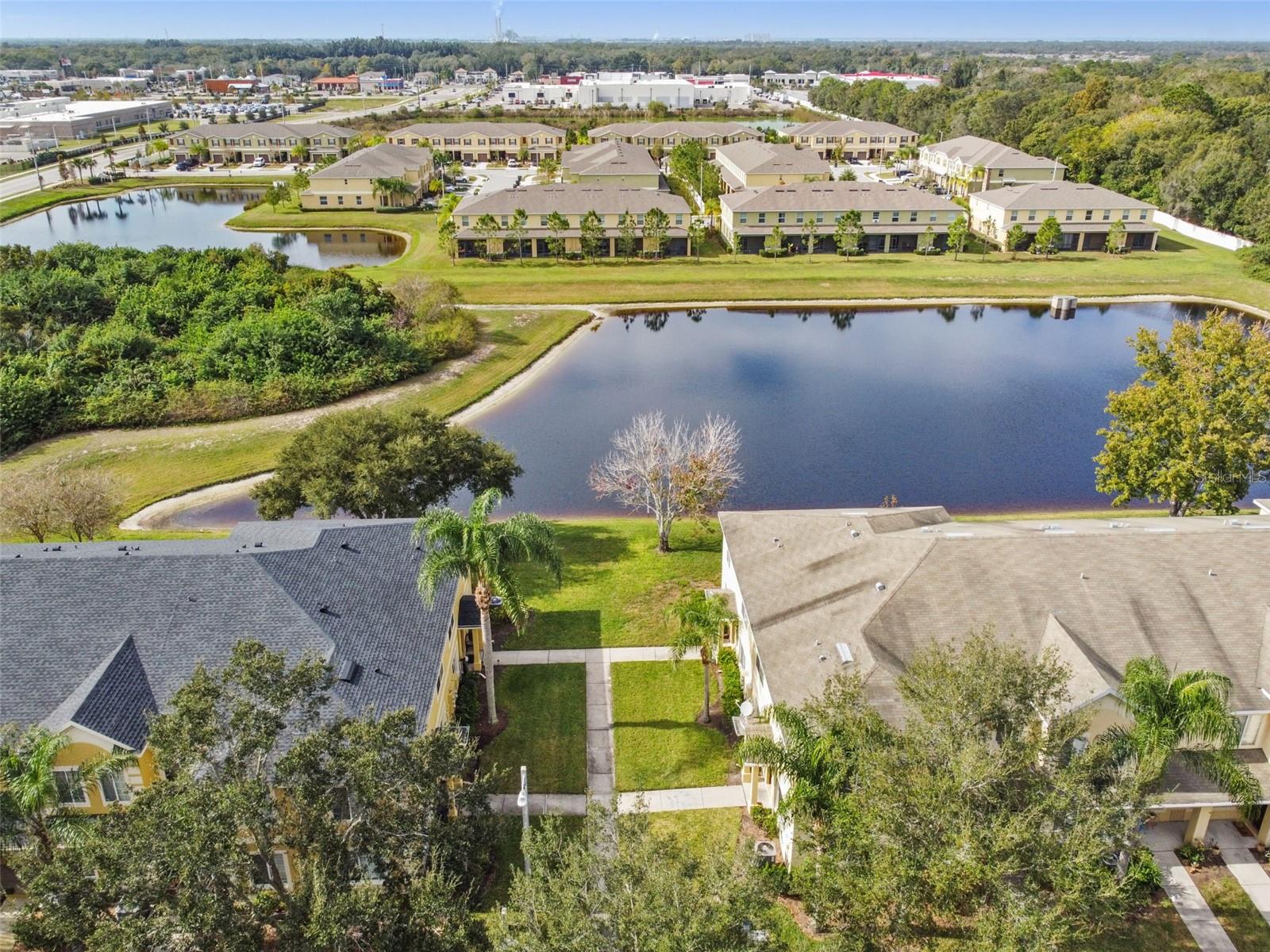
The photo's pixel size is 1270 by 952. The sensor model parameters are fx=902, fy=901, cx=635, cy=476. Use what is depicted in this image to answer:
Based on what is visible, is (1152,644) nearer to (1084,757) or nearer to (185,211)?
(1084,757)

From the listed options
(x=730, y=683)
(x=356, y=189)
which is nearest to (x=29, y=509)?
(x=730, y=683)

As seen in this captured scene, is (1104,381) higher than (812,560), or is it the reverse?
(812,560)

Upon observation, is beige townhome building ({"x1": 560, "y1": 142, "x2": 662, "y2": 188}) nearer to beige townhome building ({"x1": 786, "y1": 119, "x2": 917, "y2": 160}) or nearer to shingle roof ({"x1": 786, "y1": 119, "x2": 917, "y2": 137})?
beige townhome building ({"x1": 786, "y1": 119, "x2": 917, "y2": 160})

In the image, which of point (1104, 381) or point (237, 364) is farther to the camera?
point (1104, 381)

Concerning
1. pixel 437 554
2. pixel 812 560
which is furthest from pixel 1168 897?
pixel 437 554

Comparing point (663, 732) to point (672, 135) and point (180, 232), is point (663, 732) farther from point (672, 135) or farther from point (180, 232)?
point (672, 135)

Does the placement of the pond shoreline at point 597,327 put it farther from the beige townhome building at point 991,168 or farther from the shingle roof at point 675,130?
the shingle roof at point 675,130

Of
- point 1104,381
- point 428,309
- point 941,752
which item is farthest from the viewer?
point 428,309
